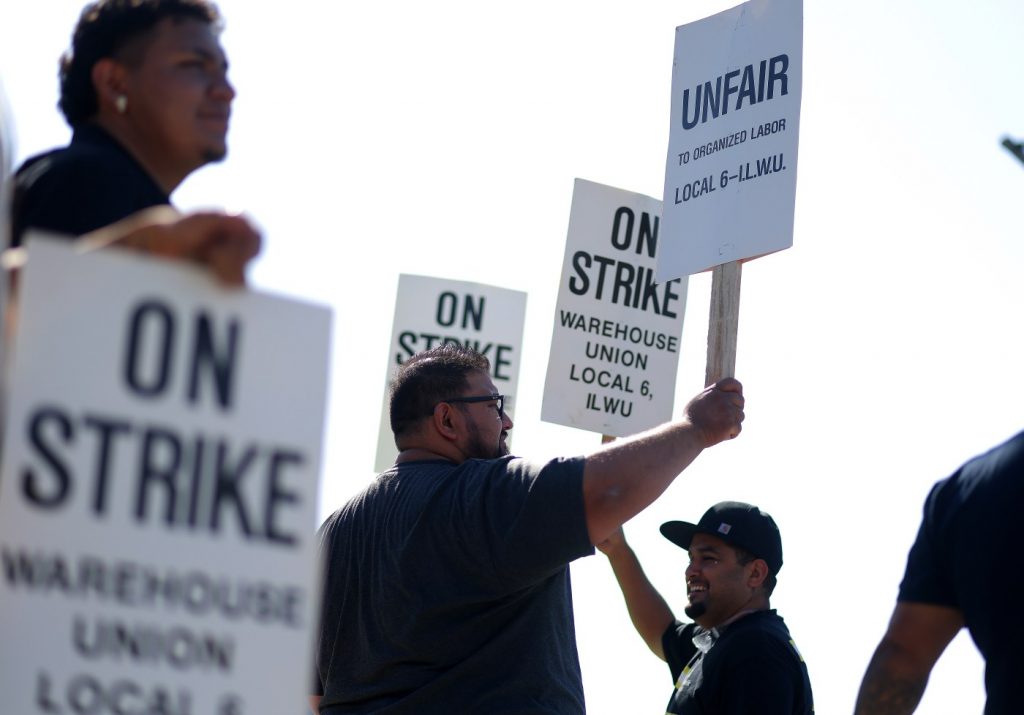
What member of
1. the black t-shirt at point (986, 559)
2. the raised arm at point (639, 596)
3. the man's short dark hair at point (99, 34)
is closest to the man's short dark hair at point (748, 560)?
the raised arm at point (639, 596)

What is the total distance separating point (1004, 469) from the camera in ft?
12.3

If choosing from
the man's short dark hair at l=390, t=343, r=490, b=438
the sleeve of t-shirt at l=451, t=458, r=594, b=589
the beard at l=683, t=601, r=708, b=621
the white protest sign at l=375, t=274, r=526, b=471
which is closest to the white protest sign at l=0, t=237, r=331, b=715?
the sleeve of t-shirt at l=451, t=458, r=594, b=589

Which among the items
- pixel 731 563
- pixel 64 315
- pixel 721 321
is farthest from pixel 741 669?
pixel 64 315

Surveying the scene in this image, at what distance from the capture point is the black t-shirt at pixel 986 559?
3.60 metres

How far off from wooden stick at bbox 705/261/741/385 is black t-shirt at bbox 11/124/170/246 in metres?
2.51

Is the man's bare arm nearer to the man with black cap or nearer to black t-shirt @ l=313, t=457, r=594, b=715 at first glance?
black t-shirt @ l=313, t=457, r=594, b=715

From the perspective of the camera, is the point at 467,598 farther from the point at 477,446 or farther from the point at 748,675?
the point at 748,675

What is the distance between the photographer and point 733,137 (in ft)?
18.0

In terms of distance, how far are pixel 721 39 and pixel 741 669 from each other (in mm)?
2354

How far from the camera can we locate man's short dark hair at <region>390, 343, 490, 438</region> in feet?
17.4

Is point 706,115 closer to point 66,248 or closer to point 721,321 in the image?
point 721,321

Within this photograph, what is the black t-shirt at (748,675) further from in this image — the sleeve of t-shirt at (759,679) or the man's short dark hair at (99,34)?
the man's short dark hair at (99,34)

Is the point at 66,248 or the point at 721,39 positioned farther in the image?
the point at 721,39

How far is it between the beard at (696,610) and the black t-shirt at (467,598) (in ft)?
4.53
